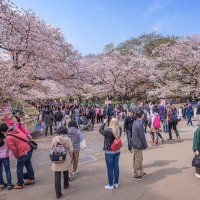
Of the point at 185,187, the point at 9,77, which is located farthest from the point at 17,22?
the point at 185,187

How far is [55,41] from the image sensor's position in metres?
16.5

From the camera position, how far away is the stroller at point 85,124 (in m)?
17.0

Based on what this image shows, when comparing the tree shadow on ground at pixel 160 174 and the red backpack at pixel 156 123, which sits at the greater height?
the red backpack at pixel 156 123

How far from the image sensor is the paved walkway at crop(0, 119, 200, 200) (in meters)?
5.02

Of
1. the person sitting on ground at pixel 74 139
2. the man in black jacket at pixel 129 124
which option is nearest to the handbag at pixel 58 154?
the person sitting on ground at pixel 74 139

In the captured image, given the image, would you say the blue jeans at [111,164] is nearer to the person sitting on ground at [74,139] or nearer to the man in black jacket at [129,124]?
the person sitting on ground at [74,139]

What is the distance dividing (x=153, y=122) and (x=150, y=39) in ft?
131

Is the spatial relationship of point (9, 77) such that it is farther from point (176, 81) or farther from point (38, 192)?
point (176, 81)

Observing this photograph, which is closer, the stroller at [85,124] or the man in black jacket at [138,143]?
the man in black jacket at [138,143]

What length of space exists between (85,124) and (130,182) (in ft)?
37.9

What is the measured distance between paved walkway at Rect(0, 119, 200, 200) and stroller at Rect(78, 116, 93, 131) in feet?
27.6

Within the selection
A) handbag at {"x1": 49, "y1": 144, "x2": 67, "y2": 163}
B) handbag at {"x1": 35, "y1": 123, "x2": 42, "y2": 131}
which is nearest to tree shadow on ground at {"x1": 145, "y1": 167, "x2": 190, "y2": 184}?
handbag at {"x1": 49, "y1": 144, "x2": 67, "y2": 163}

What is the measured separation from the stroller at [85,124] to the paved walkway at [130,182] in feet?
27.6

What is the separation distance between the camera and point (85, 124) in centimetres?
1719
